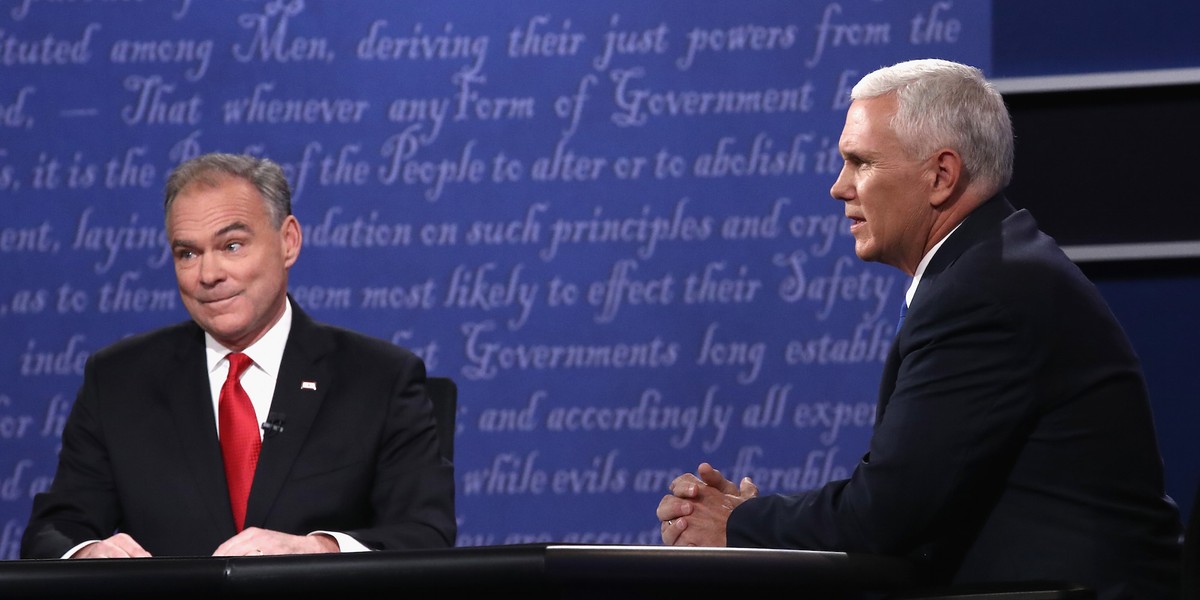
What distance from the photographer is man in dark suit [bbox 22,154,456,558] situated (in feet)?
8.34

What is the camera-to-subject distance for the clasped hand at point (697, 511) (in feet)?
6.87

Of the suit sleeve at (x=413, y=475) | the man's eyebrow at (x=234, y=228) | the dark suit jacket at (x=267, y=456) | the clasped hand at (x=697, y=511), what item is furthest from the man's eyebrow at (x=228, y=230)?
the clasped hand at (x=697, y=511)

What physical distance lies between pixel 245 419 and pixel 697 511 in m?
0.99

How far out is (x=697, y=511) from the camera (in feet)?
6.98

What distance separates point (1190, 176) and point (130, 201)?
3.11 m

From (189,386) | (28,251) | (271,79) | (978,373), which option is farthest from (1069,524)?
(28,251)

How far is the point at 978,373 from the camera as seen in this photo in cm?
189

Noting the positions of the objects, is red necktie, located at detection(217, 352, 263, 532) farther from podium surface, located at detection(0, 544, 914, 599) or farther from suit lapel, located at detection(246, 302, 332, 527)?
podium surface, located at detection(0, 544, 914, 599)

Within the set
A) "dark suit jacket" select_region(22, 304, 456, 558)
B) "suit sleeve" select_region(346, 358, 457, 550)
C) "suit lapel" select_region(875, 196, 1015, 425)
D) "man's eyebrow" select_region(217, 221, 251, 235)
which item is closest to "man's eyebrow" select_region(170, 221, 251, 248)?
"man's eyebrow" select_region(217, 221, 251, 235)

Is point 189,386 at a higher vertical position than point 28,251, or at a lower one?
lower

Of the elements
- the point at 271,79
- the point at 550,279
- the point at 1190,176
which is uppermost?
the point at 271,79

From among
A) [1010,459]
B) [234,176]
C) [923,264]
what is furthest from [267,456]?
[1010,459]

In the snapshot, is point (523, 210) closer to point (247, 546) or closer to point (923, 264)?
point (923, 264)

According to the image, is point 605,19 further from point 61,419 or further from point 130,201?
point 61,419
